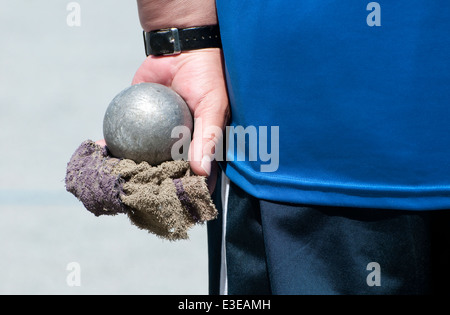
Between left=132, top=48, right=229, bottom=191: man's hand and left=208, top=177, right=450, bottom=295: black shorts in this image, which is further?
left=132, top=48, right=229, bottom=191: man's hand

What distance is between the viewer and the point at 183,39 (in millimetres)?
1953

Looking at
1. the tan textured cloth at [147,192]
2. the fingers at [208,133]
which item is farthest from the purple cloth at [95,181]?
the fingers at [208,133]

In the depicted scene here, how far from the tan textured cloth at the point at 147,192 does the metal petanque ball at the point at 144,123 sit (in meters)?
0.03

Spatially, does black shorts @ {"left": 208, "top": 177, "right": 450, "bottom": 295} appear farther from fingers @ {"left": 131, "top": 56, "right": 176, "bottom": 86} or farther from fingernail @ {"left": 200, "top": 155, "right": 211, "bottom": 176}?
fingers @ {"left": 131, "top": 56, "right": 176, "bottom": 86}

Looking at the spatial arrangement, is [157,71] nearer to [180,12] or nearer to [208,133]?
[180,12]

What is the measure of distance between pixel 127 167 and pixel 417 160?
76 cm

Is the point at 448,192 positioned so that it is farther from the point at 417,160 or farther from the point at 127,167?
the point at 127,167

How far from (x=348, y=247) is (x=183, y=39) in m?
0.77

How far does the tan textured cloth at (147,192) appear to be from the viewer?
1.75 meters

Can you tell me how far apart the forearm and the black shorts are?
0.54 meters

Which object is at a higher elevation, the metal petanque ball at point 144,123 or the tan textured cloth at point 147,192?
the metal petanque ball at point 144,123

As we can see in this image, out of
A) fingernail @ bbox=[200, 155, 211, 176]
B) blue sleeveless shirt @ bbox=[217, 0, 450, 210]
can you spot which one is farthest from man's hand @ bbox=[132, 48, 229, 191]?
blue sleeveless shirt @ bbox=[217, 0, 450, 210]

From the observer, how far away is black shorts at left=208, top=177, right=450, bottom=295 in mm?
1614

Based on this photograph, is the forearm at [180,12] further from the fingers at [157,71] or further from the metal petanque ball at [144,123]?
the metal petanque ball at [144,123]
